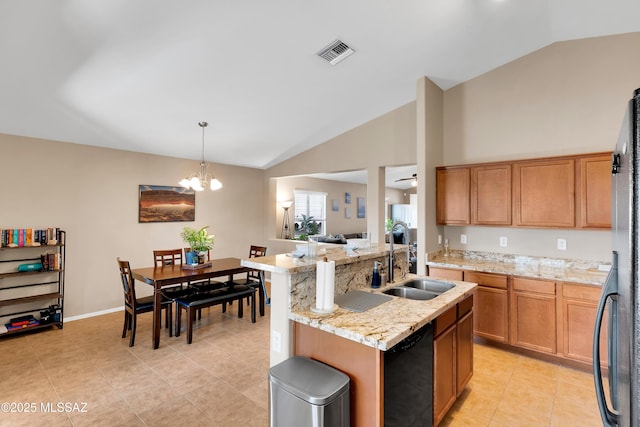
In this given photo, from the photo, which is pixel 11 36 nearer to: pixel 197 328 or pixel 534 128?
pixel 197 328

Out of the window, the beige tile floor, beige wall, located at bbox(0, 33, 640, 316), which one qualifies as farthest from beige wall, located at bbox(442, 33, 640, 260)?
the window

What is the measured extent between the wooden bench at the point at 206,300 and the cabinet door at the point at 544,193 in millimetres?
3573

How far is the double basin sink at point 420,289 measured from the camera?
2492 millimetres

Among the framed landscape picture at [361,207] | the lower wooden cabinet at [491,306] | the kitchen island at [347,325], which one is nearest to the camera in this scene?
the kitchen island at [347,325]

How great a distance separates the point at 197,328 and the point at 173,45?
3.37 m

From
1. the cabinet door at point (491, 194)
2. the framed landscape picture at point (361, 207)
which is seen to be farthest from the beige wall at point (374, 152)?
the framed landscape picture at point (361, 207)

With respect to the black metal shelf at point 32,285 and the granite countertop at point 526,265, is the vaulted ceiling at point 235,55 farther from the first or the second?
the granite countertop at point 526,265

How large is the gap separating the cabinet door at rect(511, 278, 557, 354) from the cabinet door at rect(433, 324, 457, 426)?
1.51 meters

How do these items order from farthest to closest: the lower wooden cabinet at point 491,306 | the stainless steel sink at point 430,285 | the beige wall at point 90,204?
the beige wall at point 90,204, the lower wooden cabinet at point 491,306, the stainless steel sink at point 430,285

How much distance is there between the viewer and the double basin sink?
2.49 m

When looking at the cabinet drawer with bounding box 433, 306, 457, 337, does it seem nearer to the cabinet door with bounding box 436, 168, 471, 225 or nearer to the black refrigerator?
the black refrigerator

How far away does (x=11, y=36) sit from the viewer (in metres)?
2.40

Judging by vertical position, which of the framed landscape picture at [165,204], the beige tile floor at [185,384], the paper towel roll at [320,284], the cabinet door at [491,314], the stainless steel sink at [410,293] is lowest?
the beige tile floor at [185,384]

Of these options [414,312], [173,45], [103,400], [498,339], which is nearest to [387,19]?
[173,45]
